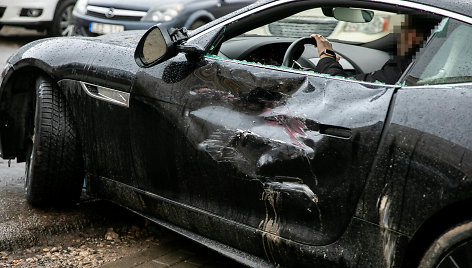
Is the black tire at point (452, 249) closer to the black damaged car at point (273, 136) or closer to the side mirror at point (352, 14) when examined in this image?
the black damaged car at point (273, 136)

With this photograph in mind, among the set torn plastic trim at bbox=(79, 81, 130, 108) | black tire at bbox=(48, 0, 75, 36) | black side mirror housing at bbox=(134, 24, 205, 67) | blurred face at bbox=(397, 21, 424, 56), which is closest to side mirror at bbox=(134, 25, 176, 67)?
black side mirror housing at bbox=(134, 24, 205, 67)

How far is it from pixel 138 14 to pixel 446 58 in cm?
710

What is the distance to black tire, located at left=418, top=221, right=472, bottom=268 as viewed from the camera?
8.15 feet

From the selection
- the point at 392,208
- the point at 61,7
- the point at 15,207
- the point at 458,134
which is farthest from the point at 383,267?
the point at 61,7

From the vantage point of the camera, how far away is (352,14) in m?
3.39

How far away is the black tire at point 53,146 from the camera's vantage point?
13.2 feet

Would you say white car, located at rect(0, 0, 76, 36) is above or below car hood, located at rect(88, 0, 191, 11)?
below

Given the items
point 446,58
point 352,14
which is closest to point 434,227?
point 446,58

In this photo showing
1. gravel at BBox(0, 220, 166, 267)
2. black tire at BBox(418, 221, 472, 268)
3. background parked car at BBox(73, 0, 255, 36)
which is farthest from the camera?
background parked car at BBox(73, 0, 255, 36)

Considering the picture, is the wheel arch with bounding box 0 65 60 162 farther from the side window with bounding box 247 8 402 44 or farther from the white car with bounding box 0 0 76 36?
the white car with bounding box 0 0 76 36

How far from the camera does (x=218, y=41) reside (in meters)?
3.52

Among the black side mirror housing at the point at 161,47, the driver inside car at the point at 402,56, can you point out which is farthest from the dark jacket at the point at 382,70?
the black side mirror housing at the point at 161,47

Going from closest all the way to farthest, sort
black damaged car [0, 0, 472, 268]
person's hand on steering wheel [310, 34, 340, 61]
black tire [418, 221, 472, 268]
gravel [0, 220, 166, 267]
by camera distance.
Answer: black tire [418, 221, 472, 268] < black damaged car [0, 0, 472, 268] < person's hand on steering wheel [310, 34, 340, 61] < gravel [0, 220, 166, 267]

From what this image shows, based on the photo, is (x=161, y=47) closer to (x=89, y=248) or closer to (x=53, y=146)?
(x=53, y=146)
